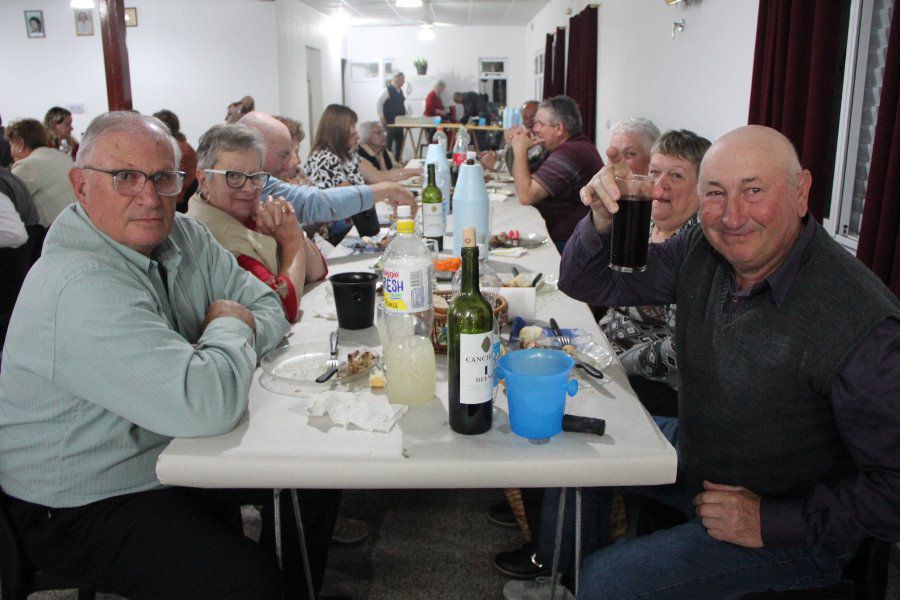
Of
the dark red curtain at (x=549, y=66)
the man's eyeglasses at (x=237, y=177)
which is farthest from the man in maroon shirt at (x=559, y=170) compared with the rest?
the dark red curtain at (x=549, y=66)

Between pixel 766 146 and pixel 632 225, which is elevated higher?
pixel 766 146

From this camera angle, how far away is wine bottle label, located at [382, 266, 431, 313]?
133cm

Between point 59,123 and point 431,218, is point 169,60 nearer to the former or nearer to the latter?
point 59,123

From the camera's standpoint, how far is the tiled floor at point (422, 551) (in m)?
1.86

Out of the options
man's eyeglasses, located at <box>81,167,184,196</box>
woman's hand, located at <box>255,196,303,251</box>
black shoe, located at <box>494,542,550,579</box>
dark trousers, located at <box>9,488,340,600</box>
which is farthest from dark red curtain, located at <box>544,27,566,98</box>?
dark trousers, located at <box>9,488,340,600</box>

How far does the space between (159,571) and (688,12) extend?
4.47m

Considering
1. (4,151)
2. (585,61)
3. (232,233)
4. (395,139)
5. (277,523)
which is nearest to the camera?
(277,523)

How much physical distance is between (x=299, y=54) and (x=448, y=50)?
4894 mm

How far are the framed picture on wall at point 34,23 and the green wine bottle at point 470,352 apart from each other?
11.4m

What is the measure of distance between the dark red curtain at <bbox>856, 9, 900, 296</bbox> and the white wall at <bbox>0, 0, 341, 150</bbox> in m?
9.02

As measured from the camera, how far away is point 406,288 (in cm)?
133

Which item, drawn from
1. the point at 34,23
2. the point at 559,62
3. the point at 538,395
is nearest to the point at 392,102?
the point at 559,62

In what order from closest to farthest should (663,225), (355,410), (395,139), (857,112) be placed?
1. (355,410)
2. (663,225)
3. (857,112)
4. (395,139)

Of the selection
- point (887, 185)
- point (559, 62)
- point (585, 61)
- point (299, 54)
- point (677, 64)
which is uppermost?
point (299, 54)
